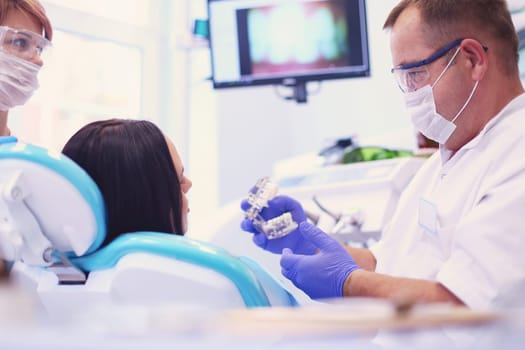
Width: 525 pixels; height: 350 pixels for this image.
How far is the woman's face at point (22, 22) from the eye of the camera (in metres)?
2.05

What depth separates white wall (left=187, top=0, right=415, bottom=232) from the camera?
145 inches

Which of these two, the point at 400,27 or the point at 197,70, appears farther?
the point at 197,70

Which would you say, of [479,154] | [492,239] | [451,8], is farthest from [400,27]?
[492,239]

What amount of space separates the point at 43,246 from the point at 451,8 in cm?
119

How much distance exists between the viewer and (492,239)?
1355 millimetres

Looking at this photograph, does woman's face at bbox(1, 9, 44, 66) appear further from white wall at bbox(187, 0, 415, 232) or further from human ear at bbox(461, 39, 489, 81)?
white wall at bbox(187, 0, 415, 232)

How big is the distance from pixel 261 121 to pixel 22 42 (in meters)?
2.23

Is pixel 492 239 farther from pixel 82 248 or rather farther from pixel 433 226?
pixel 82 248

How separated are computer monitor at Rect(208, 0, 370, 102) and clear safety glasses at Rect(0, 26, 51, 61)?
4.36ft

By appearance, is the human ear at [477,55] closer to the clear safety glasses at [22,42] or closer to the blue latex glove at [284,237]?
the blue latex glove at [284,237]

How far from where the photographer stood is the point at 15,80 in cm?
205

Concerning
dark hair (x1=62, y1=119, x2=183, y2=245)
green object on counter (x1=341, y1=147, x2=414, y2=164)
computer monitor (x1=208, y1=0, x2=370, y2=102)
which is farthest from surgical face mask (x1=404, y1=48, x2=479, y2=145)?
computer monitor (x1=208, y1=0, x2=370, y2=102)

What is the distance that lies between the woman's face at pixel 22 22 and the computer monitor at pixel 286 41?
4.35ft

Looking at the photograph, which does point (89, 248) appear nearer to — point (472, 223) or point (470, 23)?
point (472, 223)
